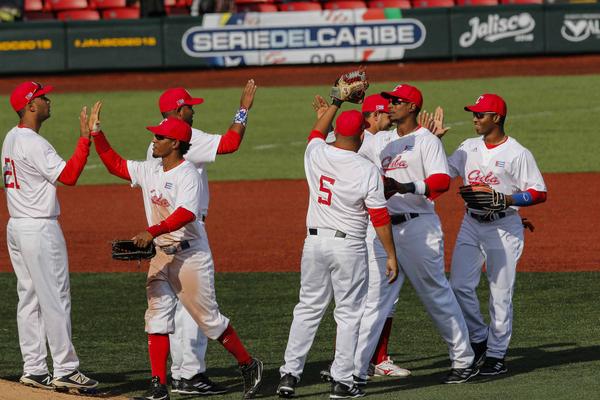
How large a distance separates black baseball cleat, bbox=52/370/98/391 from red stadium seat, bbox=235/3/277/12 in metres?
24.6

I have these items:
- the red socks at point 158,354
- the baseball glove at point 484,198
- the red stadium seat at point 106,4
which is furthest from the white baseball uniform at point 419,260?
the red stadium seat at point 106,4

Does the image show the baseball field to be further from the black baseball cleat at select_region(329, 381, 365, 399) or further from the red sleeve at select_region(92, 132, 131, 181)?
the red sleeve at select_region(92, 132, 131, 181)

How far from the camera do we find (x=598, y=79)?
2809 cm

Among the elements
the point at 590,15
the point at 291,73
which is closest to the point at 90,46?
the point at 291,73

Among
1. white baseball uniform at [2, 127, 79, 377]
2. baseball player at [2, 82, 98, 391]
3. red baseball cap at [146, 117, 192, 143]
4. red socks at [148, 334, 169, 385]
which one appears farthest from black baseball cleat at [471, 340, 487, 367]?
white baseball uniform at [2, 127, 79, 377]

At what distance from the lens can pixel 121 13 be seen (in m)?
34.1

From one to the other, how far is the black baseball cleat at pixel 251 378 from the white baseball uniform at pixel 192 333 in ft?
1.62

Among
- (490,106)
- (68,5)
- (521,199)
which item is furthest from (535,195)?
(68,5)

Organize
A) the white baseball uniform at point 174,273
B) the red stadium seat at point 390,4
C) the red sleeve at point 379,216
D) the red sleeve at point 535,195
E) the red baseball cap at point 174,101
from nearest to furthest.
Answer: the red sleeve at point 379,216
the white baseball uniform at point 174,273
the red baseball cap at point 174,101
the red sleeve at point 535,195
the red stadium seat at point 390,4

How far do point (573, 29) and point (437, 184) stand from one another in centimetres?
2088

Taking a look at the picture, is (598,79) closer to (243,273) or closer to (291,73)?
(291,73)

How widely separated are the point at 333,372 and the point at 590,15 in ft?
70.3

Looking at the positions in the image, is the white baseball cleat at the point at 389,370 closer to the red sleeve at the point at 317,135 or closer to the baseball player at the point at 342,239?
the baseball player at the point at 342,239

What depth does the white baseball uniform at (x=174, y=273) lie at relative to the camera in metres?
8.79
